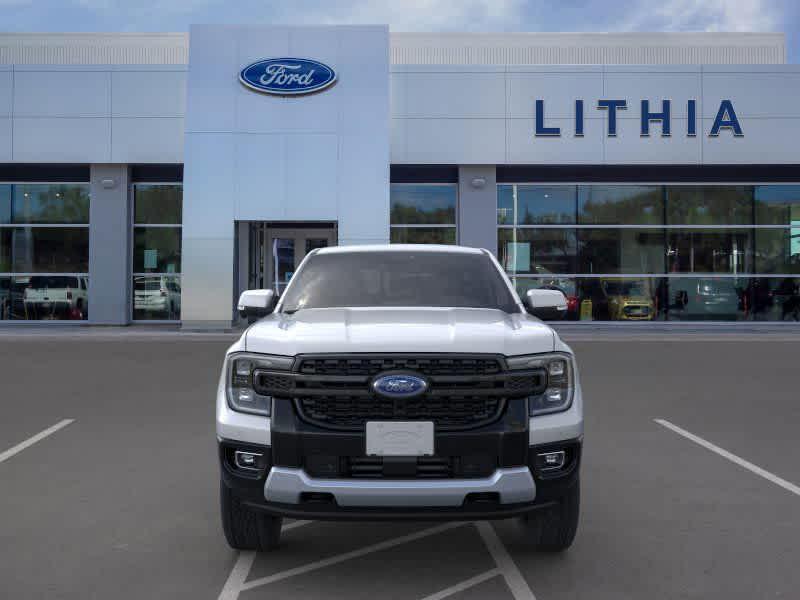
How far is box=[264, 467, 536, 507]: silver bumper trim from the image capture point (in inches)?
156

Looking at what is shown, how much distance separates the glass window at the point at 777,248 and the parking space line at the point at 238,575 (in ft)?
78.0

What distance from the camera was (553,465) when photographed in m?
4.20

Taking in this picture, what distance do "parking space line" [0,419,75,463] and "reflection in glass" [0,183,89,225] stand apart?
1760 centimetres

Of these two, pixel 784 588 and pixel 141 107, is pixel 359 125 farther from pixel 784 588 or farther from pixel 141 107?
pixel 784 588

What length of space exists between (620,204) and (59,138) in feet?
52.6

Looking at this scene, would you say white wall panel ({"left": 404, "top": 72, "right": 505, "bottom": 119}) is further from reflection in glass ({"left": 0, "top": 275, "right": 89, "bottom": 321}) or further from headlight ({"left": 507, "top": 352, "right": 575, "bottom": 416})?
headlight ({"left": 507, "top": 352, "right": 575, "bottom": 416})

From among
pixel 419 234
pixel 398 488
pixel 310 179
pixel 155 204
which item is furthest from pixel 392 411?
pixel 155 204

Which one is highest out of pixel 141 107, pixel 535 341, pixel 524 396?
pixel 141 107

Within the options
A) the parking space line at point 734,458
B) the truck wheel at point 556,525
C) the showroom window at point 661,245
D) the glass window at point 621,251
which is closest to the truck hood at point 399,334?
the truck wheel at point 556,525

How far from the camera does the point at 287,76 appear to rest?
74.8ft

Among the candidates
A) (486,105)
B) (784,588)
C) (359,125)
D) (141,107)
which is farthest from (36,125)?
(784,588)

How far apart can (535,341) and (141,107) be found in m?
21.4

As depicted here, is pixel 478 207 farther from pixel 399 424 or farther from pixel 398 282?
pixel 399 424

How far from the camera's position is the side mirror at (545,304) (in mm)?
5746
